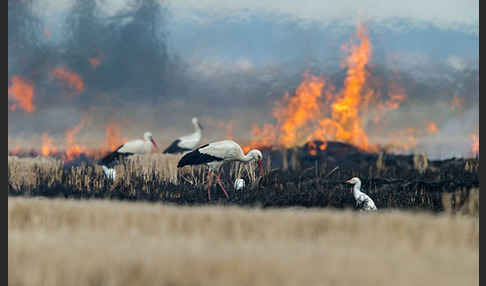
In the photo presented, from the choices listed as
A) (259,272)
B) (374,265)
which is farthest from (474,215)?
(259,272)

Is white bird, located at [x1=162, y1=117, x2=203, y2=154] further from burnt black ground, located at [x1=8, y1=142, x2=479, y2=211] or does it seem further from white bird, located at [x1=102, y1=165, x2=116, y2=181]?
white bird, located at [x1=102, y1=165, x2=116, y2=181]

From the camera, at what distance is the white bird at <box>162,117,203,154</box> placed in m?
22.4

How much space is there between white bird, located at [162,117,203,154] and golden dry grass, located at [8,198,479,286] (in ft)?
42.2

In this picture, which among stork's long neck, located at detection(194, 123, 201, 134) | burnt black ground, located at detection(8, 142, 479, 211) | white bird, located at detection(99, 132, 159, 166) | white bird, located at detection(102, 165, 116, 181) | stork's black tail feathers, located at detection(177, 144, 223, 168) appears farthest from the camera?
stork's long neck, located at detection(194, 123, 201, 134)

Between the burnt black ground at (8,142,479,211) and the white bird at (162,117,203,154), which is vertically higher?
the white bird at (162,117,203,154)

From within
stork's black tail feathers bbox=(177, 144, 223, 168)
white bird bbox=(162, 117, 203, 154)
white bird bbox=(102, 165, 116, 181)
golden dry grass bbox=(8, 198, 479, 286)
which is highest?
white bird bbox=(162, 117, 203, 154)

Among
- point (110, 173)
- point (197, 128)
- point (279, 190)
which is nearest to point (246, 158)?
point (279, 190)

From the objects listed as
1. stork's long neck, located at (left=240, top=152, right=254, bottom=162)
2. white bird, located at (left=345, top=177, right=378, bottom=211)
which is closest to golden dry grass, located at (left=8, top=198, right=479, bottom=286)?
white bird, located at (left=345, top=177, right=378, bottom=211)

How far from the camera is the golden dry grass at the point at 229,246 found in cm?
552

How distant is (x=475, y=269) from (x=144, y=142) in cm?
1553

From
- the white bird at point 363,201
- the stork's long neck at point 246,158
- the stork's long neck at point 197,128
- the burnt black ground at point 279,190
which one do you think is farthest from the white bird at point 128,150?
the white bird at point 363,201

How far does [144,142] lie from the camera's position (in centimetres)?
2056

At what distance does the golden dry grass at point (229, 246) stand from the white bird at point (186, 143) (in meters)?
12.9

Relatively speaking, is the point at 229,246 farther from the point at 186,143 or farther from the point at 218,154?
the point at 186,143
